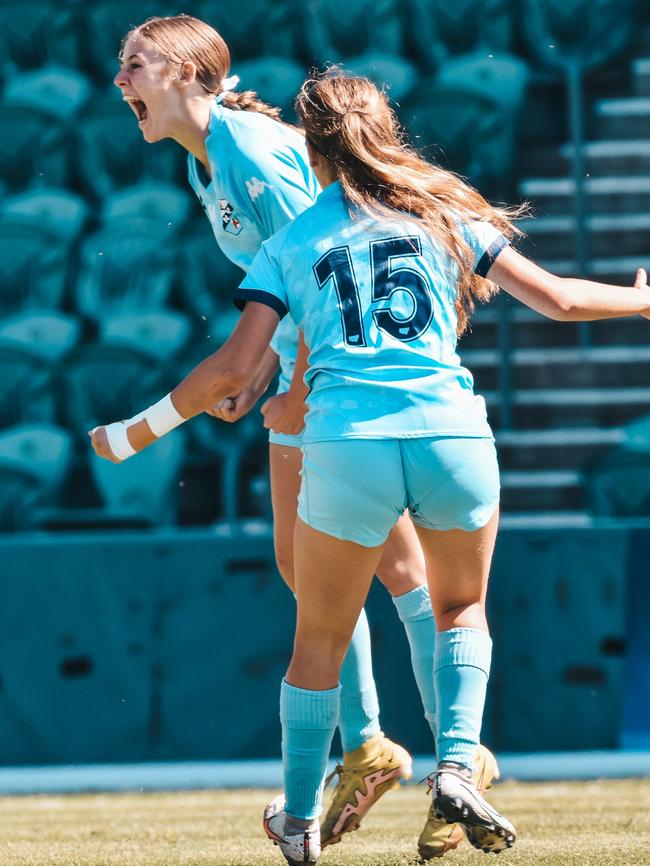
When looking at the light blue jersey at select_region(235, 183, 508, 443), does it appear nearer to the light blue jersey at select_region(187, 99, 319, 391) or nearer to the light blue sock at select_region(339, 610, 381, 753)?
the light blue jersey at select_region(187, 99, 319, 391)

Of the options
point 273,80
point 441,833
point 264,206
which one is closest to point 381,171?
point 264,206

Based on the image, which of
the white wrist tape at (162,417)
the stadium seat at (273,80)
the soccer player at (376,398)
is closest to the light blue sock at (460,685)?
the soccer player at (376,398)

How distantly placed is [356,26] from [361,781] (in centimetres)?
559

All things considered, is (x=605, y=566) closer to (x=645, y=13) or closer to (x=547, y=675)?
(x=547, y=675)

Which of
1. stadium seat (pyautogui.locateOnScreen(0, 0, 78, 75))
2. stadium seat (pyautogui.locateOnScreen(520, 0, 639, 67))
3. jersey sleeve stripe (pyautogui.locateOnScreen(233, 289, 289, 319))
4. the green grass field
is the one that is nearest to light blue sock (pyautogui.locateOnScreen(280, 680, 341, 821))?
the green grass field

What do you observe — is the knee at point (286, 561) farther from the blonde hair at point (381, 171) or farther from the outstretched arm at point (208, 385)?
the blonde hair at point (381, 171)

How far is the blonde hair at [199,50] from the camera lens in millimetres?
2854

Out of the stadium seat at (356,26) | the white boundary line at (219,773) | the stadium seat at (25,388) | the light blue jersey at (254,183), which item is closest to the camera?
the light blue jersey at (254,183)

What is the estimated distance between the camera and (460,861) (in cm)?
264

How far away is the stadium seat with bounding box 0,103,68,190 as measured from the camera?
7465 millimetres

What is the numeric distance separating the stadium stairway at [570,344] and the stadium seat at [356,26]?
103cm

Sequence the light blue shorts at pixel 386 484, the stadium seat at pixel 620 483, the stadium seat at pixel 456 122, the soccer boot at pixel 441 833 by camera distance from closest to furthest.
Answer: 1. the light blue shorts at pixel 386 484
2. the soccer boot at pixel 441 833
3. the stadium seat at pixel 620 483
4. the stadium seat at pixel 456 122

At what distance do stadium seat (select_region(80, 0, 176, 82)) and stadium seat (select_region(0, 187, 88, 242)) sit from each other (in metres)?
0.91

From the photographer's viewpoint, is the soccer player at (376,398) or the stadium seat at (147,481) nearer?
the soccer player at (376,398)
